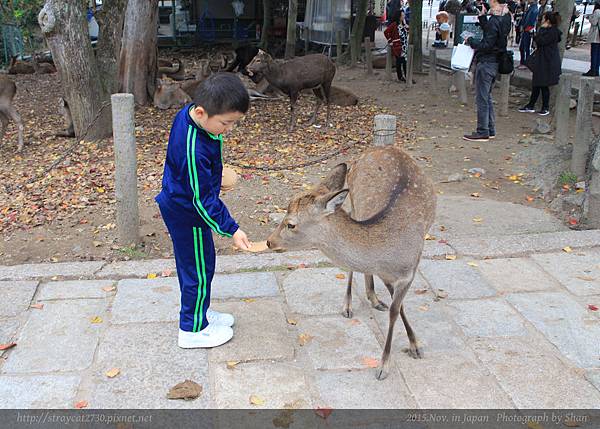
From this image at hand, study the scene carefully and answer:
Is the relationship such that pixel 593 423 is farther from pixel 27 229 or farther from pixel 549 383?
pixel 27 229

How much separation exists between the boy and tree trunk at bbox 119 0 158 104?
25.6 feet

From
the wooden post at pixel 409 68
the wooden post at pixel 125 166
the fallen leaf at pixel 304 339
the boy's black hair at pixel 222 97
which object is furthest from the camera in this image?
the wooden post at pixel 409 68

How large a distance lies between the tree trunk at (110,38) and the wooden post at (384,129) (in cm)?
629

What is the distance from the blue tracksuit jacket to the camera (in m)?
2.97

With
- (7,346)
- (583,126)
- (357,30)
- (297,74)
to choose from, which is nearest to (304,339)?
(7,346)

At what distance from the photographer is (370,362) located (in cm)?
329

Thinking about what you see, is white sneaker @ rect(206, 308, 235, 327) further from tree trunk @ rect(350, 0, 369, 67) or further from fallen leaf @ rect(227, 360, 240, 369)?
tree trunk @ rect(350, 0, 369, 67)

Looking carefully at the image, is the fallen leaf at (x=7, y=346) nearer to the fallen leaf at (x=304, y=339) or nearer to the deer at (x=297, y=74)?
the fallen leaf at (x=304, y=339)

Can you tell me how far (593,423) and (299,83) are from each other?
761 centimetres

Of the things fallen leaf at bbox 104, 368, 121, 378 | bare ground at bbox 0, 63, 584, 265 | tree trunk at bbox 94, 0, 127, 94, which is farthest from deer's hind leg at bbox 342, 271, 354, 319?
tree trunk at bbox 94, 0, 127, 94

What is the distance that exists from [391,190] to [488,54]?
18.3ft

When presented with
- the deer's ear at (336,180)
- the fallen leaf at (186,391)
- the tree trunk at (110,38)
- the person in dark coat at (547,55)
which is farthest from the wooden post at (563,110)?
the tree trunk at (110,38)

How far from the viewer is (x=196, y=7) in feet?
68.7

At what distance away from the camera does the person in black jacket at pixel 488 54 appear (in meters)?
8.05
